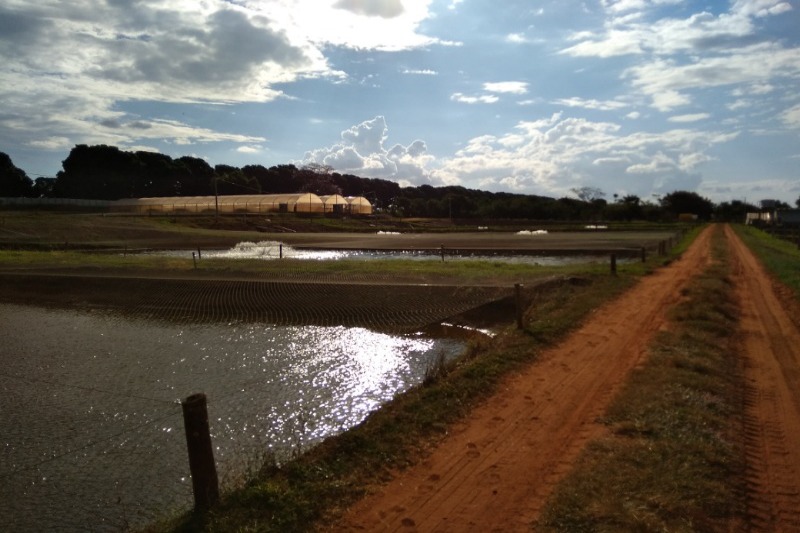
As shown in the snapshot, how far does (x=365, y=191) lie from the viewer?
5256 inches

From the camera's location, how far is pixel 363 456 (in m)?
5.29

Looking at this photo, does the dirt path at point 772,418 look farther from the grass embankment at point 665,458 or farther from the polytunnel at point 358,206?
the polytunnel at point 358,206

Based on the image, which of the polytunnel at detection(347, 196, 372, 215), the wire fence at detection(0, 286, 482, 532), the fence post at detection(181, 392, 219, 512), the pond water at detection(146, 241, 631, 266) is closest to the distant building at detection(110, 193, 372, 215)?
the polytunnel at detection(347, 196, 372, 215)

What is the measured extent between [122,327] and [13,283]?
841cm

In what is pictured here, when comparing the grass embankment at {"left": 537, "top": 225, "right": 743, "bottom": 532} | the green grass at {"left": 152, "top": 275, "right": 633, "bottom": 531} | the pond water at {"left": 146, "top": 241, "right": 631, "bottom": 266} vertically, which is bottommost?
the green grass at {"left": 152, "top": 275, "right": 633, "bottom": 531}

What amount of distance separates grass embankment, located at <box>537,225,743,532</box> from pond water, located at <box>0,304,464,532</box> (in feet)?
8.55

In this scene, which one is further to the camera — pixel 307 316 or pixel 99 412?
pixel 307 316

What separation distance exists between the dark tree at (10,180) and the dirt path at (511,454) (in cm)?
8341

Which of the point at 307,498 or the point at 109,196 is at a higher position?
the point at 109,196

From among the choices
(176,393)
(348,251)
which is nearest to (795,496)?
(176,393)

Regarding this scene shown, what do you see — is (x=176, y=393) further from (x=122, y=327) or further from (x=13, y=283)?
(x=13, y=283)

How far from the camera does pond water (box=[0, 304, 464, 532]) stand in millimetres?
5312

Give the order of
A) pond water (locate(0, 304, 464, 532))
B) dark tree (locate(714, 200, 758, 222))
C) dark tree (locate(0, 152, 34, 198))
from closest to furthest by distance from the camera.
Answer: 1. pond water (locate(0, 304, 464, 532))
2. dark tree (locate(0, 152, 34, 198))
3. dark tree (locate(714, 200, 758, 222))

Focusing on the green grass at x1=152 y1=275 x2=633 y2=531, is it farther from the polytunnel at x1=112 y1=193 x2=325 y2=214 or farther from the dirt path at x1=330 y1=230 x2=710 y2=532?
the polytunnel at x1=112 y1=193 x2=325 y2=214
